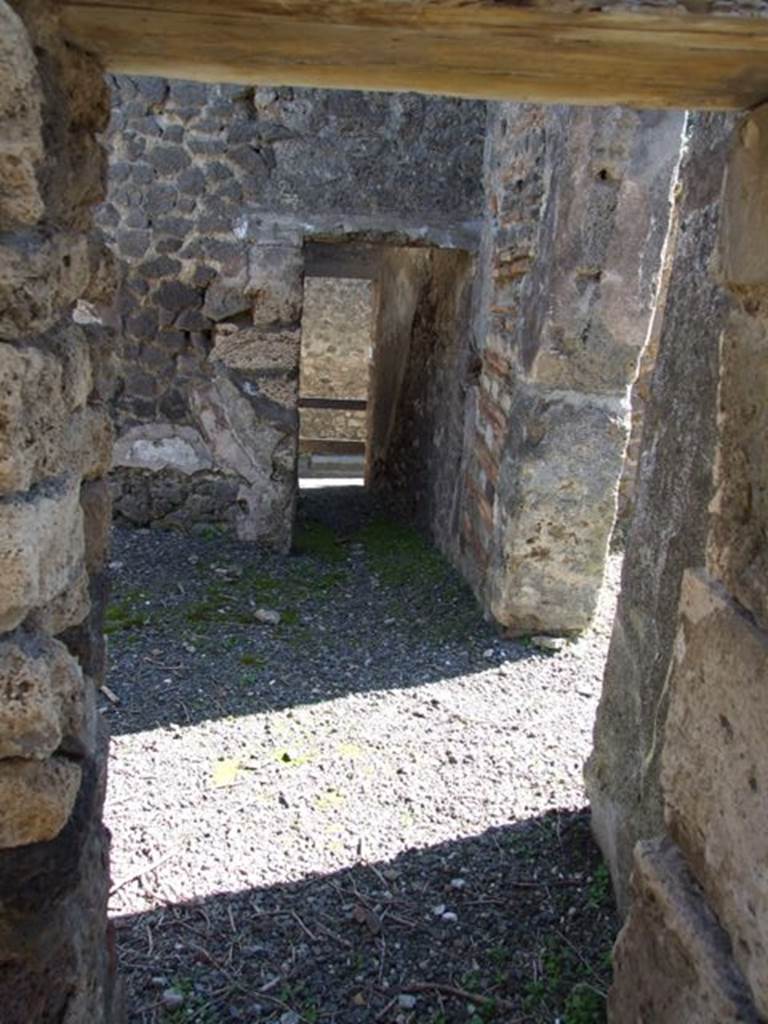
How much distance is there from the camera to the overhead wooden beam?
1.04 m

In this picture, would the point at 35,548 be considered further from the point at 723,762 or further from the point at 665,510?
the point at 665,510

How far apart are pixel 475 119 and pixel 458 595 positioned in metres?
2.55

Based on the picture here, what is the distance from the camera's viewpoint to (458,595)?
4777 mm

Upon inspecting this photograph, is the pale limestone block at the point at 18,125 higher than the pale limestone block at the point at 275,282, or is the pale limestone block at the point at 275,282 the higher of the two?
the pale limestone block at the point at 18,125

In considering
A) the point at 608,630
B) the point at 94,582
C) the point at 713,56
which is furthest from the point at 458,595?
the point at 713,56

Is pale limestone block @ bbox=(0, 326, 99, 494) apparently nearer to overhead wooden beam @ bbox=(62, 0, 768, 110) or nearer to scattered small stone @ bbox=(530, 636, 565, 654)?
overhead wooden beam @ bbox=(62, 0, 768, 110)

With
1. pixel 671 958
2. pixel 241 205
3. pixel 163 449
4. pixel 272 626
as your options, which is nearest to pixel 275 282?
pixel 241 205

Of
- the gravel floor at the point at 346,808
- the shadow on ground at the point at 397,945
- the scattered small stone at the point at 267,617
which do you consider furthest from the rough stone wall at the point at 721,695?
the scattered small stone at the point at 267,617

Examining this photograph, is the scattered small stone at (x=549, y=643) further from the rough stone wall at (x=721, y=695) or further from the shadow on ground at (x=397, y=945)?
the rough stone wall at (x=721, y=695)

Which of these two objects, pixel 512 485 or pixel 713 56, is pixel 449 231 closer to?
pixel 512 485

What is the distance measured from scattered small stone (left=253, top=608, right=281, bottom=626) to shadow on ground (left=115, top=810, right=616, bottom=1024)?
1846 millimetres

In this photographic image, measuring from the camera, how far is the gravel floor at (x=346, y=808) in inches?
89.7

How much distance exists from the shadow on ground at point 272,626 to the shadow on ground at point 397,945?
3.59 feet

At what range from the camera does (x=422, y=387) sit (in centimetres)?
651
